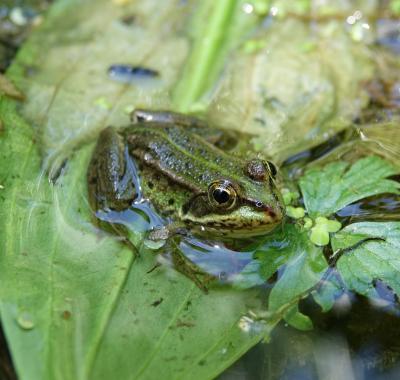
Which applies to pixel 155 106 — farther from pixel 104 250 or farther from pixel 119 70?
pixel 104 250

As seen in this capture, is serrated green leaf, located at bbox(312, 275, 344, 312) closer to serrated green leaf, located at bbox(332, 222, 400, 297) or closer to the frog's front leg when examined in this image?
serrated green leaf, located at bbox(332, 222, 400, 297)

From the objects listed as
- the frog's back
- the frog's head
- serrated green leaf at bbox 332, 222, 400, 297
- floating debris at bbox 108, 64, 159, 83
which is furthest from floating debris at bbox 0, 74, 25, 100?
serrated green leaf at bbox 332, 222, 400, 297

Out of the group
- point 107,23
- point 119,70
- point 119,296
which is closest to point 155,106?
point 119,70

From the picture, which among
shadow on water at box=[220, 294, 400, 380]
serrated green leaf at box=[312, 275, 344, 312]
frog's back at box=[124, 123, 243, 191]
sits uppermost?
frog's back at box=[124, 123, 243, 191]

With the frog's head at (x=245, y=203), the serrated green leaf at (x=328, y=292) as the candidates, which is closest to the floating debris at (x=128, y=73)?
the frog's head at (x=245, y=203)

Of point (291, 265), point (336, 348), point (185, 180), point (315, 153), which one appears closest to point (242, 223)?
point (291, 265)

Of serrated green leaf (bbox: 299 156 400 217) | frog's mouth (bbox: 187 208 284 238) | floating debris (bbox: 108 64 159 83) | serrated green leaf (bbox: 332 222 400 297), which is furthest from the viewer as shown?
floating debris (bbox: 108 64 159 83)

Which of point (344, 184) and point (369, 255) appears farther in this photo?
point (344, 184)

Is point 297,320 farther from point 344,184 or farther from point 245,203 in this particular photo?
point 344,184
